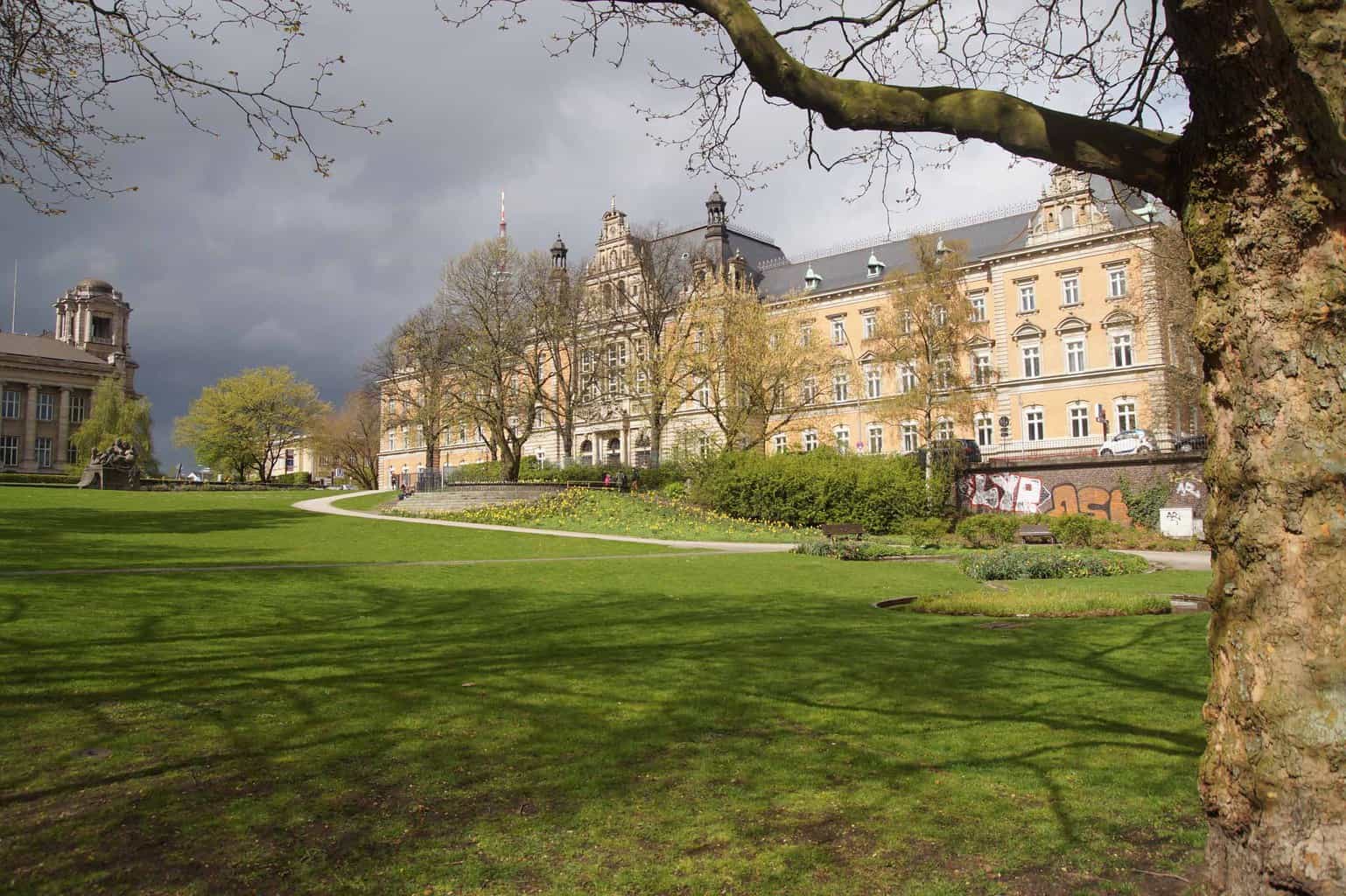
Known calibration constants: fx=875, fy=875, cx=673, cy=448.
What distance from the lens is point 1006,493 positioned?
39594 mm

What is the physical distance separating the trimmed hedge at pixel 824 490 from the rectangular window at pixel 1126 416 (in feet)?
69.7

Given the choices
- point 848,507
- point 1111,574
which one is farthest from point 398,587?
point 848,507

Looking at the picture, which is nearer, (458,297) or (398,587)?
(398,587)

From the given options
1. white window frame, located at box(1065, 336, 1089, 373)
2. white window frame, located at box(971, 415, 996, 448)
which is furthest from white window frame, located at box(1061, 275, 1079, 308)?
white window frame, located at box(971, 415, 996, 448)

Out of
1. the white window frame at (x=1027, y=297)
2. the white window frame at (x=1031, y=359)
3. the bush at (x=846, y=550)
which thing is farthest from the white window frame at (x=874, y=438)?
the bush at (x=846, y=550)

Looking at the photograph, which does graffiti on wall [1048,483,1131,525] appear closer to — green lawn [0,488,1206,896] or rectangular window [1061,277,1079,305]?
rectangular window [1061,277,1079,305]

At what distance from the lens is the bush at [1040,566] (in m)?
18.6

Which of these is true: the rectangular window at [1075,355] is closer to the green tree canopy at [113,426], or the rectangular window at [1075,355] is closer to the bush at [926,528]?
the bush at [926,528]

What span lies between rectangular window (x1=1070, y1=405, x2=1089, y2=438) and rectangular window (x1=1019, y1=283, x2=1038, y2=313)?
703 centimetres

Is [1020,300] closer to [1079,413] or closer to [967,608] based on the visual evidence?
[1079,413]

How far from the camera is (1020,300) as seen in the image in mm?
55406

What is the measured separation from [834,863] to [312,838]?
93.0 inches

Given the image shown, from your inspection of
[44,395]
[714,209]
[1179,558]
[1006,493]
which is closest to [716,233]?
[714,209]

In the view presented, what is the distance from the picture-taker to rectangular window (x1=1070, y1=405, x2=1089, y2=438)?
170 feet
